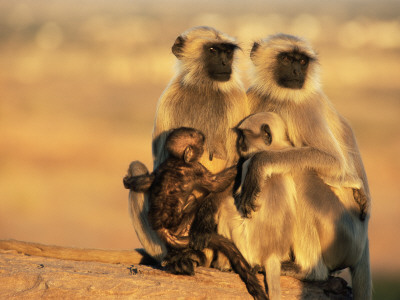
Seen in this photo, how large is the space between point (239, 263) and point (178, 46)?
6.06 ft

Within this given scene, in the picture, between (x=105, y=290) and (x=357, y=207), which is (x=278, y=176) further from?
(x=105, y=290)

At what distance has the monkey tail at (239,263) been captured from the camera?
4.27 m

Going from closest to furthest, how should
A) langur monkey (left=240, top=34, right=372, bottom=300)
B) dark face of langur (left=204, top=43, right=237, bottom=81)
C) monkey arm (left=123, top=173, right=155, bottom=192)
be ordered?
langur monkey (left=240, top=34, right=372, bottom=300) → monkey arm (left=123, top=173, right=155, bottom=192) → dark face of langur (left=204, top=43, right=237, bottom=81)

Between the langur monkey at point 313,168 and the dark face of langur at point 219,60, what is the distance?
1.00 ft

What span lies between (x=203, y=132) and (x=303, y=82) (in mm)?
833

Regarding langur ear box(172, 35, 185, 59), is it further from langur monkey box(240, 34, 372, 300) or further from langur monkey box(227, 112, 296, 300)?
langur monkey box(227, 112, 296, 300)

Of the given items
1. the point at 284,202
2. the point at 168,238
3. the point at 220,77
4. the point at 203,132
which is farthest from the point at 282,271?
the point at 220,77

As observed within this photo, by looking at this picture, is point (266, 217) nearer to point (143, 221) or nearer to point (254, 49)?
point (143, 221)

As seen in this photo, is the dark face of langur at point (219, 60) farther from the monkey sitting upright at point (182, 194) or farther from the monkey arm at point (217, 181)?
the monkey arm at point (217, 181)

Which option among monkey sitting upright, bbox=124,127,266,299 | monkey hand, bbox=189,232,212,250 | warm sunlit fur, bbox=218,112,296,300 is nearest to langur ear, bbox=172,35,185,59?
monkey sitting upright, bbox=124,127,266,299

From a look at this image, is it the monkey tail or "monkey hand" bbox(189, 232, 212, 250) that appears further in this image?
"monkey hand" bbox(189, 232, 212, 250)

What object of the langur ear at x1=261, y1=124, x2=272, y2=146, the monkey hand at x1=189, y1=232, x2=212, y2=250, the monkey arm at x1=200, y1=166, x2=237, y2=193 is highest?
the langur ear at x1=261, y1=124, x2=272, y2=146

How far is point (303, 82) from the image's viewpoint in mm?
4859

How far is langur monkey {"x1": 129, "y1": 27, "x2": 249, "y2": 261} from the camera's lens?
15.5 ft
